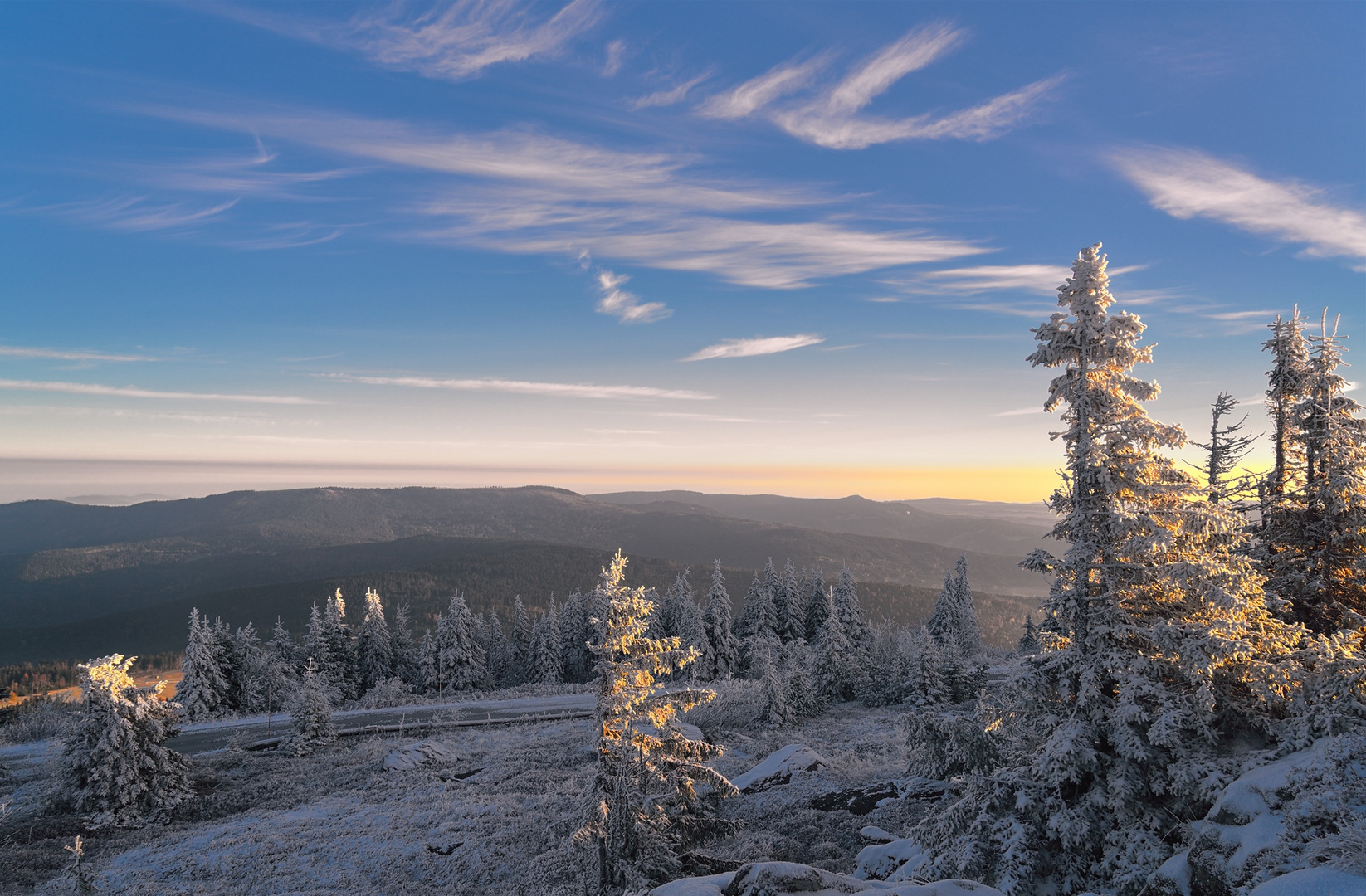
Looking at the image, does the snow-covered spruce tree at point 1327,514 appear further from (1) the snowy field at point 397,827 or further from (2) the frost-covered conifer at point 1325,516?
(1) the snowy field at point 397,827

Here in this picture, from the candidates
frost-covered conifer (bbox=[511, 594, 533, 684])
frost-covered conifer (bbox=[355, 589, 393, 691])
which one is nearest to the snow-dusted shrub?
frost-covered conifer (bbox=[355, 589, 393, 691])

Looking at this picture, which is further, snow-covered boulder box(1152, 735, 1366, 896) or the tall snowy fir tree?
the tall snowy fir tree

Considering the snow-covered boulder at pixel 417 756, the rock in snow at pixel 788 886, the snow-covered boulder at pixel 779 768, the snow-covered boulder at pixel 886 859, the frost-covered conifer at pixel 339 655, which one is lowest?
the frost-covered conifer at pixel 339 655

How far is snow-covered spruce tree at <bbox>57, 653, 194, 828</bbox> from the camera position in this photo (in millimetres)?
21500

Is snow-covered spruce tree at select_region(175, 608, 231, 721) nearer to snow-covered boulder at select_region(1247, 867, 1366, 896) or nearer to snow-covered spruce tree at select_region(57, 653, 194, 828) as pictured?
snow-covered spruce tree at select_region(57, 653, 194, 828)

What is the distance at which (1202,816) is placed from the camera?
10305 millimetres

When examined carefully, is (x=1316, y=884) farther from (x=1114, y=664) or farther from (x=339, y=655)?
(x=339, y=655)

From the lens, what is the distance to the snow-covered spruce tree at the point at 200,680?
43844mm

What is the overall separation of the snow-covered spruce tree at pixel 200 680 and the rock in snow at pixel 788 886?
5010 centimetres

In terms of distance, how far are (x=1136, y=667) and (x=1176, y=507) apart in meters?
3.32

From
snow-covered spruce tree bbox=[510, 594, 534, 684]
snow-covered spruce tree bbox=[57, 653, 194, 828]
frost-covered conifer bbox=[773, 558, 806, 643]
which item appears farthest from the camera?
snow-covered spruce tree bbox=[510, 594, 534, 684]

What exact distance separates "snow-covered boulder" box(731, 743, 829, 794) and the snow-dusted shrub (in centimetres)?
3640

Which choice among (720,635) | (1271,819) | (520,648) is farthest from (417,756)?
(520,648)

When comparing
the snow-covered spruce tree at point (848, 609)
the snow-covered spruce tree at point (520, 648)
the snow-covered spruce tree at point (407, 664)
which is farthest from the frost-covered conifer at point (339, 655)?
the snow-covered spruce tree at point (848, 609)
